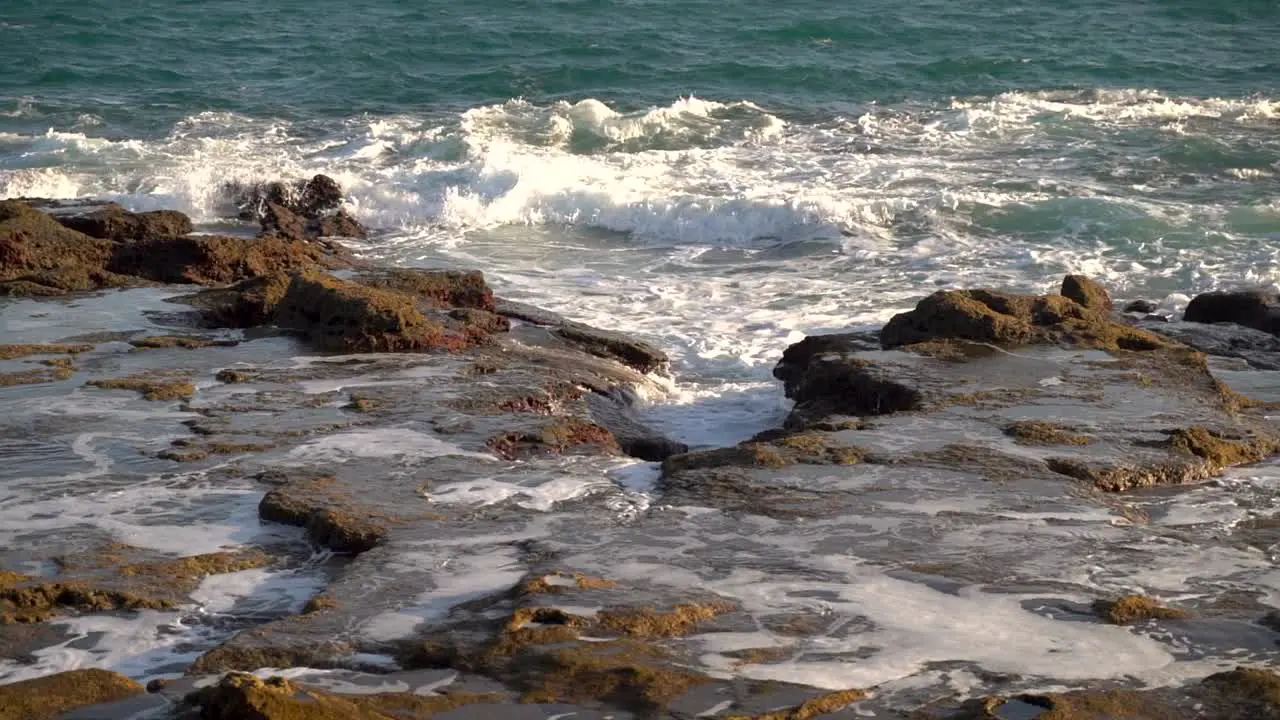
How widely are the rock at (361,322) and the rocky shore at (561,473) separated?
22mm

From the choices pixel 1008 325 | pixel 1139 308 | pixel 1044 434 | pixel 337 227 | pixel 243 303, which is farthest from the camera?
pixel 337 227

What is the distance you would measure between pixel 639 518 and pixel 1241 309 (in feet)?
20.5

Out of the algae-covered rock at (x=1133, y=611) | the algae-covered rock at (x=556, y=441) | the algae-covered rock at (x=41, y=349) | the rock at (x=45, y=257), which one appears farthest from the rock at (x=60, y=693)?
the rock at (x=45, y=257)

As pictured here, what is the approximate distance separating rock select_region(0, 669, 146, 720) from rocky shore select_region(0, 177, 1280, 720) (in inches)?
0.5

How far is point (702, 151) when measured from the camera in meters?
19.2

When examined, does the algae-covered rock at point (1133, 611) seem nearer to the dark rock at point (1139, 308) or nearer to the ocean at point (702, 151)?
the ocean at point (702, 151)

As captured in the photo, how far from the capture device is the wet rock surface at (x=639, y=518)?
498cm

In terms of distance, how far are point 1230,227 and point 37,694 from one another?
13405 millimetres

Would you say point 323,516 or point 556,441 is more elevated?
point 323,516

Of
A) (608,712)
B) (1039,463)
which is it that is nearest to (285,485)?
(608,712)

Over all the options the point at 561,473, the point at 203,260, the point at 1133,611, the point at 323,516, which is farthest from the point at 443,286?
the point at 1133,611

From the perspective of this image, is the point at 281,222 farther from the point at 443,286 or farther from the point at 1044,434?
the point at 1044,434

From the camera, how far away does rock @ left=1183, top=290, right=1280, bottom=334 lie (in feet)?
35.3

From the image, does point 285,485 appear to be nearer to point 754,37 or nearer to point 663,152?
point 663,152
